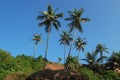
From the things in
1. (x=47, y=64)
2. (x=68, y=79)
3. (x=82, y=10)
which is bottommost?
(x=68, y=79)

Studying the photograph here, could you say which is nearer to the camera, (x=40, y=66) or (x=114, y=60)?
(x=40, y=66)

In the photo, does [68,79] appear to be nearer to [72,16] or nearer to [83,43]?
[72,16]

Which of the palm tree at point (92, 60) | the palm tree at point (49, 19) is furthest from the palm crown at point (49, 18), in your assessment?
the palm tree at point (92, 60)

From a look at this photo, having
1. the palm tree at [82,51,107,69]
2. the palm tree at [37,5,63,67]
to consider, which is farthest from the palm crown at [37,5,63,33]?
the palm tree at [82,51,107,69]

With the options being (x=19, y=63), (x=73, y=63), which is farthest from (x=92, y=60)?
(x=19, y=63)

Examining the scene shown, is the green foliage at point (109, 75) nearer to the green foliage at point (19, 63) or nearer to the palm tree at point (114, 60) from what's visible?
the palm tree at point (114, 60)

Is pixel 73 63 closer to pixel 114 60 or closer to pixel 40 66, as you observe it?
pixel 40 66

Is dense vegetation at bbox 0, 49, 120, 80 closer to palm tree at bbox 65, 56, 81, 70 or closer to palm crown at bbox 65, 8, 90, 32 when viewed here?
palm tree at bbox 65, 56, 81, 70

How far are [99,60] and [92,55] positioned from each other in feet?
7.35

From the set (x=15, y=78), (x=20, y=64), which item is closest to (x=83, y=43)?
(x=20, y=64)

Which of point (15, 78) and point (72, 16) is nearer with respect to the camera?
point (15, 78)

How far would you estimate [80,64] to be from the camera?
72312 millimetres

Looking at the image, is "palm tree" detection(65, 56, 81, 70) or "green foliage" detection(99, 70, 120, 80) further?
"palm tree" detection(65, 56, 81, 70)

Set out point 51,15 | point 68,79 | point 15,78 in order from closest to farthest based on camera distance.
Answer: point 68,79, point 15,78, point 51,15
